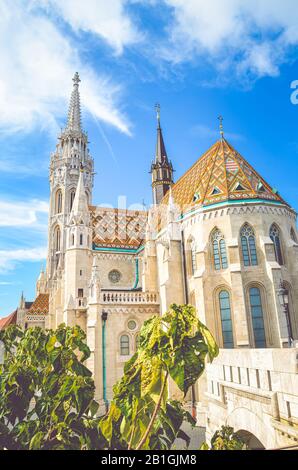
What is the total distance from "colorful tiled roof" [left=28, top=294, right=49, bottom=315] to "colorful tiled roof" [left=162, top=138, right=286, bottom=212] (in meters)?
27.7

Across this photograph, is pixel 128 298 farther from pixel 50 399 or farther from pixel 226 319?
pixel 50 399

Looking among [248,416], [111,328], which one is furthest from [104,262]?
[248,416]

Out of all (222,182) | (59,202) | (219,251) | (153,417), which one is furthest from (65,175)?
(153,417)

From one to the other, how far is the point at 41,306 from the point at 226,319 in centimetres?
3349

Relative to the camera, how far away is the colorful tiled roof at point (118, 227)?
33.5 m

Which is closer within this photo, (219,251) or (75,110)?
(219,251)

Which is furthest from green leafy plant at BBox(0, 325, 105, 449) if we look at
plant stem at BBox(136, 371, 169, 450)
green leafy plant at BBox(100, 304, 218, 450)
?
plant stem at BBox(136, 371, 169, 450)

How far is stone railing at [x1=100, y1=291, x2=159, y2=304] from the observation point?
23297 millimetres

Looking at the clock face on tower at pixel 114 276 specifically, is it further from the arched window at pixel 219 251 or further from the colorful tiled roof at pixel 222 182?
the arched window at pixel 219 251

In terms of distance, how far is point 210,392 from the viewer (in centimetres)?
1062

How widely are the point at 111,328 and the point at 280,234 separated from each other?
1321 centimetres

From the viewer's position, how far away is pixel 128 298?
23.8 metres
